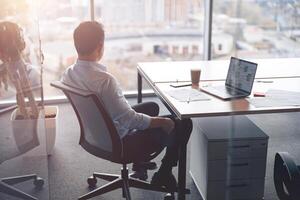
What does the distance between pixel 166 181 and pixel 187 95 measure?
551 mm

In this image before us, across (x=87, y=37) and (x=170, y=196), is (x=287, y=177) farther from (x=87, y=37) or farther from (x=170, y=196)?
(x=87, y=37)

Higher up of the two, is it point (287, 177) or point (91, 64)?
point (91, 64)

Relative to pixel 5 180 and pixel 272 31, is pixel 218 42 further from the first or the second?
pixel 5 180

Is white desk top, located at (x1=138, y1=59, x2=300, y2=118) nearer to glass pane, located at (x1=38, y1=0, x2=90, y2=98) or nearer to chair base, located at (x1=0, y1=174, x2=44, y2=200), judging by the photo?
chair base, located at (x1=0, y1=174, x2=44, y2=200)

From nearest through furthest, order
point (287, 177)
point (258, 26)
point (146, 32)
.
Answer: point (287, 177) < point (146, 32) < point (258, 26)

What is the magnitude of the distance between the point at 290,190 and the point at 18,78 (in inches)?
64.6

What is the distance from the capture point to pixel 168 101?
2398 millimetres

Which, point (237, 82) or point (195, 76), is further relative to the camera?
point (195, 76)

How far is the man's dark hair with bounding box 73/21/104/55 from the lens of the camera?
224cm

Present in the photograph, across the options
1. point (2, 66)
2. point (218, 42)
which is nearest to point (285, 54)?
point (218, 42)

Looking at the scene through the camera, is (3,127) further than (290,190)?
Yes

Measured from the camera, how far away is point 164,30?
499cm

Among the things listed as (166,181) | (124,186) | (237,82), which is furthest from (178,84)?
(124,186)

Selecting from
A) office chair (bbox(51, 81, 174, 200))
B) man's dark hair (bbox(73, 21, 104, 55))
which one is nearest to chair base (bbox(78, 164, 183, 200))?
office chair (bbox(51, 81, 174, 200))
